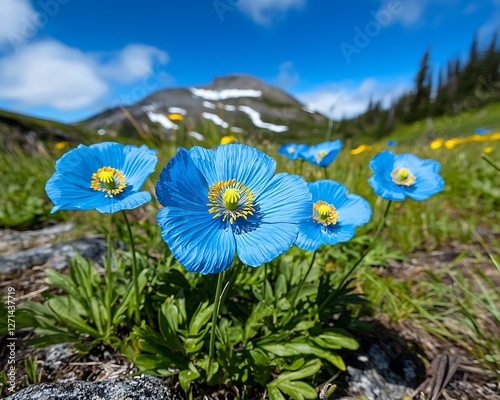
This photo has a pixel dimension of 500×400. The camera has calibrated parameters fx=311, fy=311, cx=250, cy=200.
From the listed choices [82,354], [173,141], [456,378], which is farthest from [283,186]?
[173,141]

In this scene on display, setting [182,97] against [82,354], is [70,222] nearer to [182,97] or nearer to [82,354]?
[82,354]

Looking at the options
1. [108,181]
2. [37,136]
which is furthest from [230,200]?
[37,136]

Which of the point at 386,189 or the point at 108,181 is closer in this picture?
the point at 108,181

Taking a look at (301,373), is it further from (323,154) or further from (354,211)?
(323,154)

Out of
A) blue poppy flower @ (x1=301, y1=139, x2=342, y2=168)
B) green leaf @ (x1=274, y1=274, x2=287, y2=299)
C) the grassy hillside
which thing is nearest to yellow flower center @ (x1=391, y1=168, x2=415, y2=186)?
blue poppy flower @ (x1=301, y1=139, x2=342, y2=168)

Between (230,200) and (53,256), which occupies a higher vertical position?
(230,200)

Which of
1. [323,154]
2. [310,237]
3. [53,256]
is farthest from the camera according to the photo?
[53,256]
